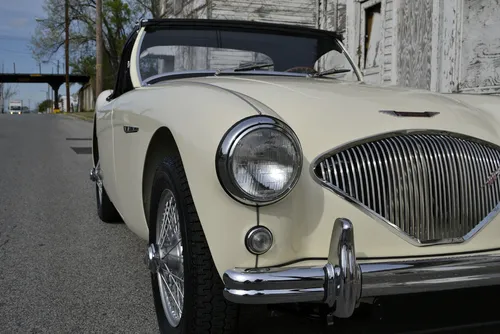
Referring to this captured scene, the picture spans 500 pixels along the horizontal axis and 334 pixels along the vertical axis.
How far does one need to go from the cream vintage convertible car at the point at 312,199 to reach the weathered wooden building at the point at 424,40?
19.1ft

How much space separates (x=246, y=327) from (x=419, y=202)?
94 centimetres

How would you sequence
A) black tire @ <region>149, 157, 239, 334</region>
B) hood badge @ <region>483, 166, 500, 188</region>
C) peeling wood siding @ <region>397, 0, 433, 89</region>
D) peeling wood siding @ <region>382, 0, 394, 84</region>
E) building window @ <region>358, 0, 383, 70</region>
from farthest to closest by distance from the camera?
building window @ <region>358, 0, 383, 70</region>
peeling wood siding @ <region>382, 0, 394, 84</region>
peeling wood siding @ <region>397, 0, 433, 89</region>
hood badge @ <region>483, 166, 500, 188</region>
black tire @ <region>149, 157, 239, 334</region>

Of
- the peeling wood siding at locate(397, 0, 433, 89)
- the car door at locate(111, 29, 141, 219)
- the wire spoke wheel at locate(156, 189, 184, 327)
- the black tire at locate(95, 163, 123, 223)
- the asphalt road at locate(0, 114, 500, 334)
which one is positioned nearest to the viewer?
the wire spoke wheel at locate(156, 189, 184, 327)

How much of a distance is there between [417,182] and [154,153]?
1176 millimetres

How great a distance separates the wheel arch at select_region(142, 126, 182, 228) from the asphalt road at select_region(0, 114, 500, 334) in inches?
20.9

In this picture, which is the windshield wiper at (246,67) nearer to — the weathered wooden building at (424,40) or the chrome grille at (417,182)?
the chrome grille at (417,182)

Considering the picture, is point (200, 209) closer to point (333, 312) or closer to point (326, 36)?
point (333, 312)

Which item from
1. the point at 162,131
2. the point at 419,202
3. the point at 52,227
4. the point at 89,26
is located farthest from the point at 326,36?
the point at 89,26

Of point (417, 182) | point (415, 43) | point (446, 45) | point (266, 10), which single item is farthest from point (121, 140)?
point (266, 10)

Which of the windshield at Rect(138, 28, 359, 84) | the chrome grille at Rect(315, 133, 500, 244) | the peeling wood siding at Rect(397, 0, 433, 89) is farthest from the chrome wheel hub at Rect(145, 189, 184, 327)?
the peeling wood siding at Rect(397, 0, 433, 89)

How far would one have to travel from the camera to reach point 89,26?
3578 cm

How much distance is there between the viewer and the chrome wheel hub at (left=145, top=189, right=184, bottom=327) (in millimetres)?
2197

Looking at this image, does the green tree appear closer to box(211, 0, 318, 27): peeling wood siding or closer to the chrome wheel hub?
box(211, 0, 318, 27): peeling wood siding

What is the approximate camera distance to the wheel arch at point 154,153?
2301 mm
